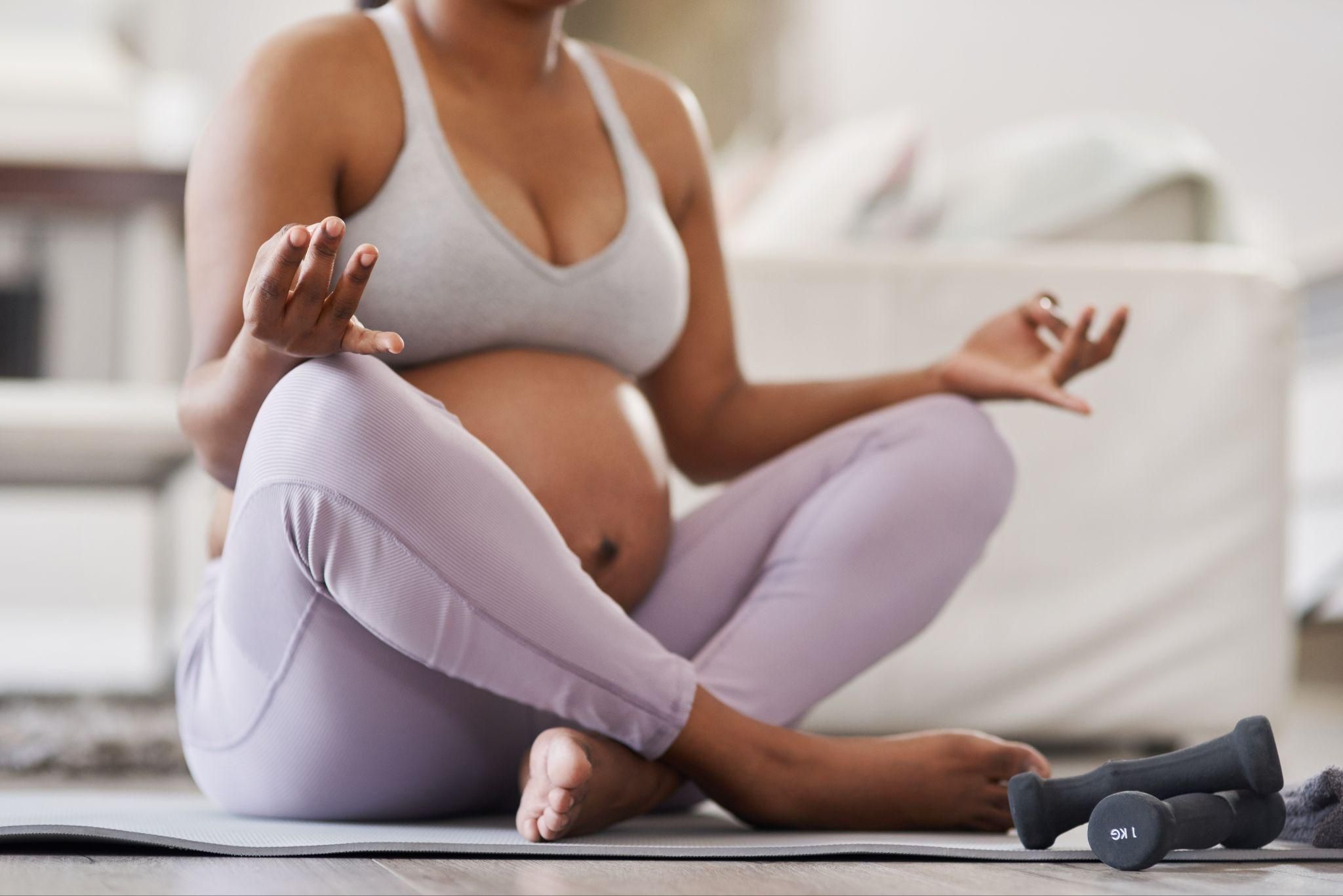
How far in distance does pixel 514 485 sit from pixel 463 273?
20 centimetres

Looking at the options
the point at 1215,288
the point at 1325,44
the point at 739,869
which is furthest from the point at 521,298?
the point at 1325,44

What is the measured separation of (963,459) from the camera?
103cm

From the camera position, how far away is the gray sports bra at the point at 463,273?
0.97 metres

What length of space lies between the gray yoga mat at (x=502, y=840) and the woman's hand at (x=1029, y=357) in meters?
0.32

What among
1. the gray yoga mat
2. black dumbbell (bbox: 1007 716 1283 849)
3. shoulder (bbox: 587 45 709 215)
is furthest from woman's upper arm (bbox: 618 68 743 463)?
black dumbbell (bbox: 1007 716 1283 849)

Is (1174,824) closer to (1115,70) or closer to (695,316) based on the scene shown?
(695,316)

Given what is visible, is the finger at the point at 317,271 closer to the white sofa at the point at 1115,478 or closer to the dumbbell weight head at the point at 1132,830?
the dumbbell weight head at the point at 1132,830

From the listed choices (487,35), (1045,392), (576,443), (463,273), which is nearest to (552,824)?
(576,443)

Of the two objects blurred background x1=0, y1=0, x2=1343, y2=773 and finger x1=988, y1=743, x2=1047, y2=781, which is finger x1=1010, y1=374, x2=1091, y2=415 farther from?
blurred background x1=0, y1=0, x2=1343, y2=773

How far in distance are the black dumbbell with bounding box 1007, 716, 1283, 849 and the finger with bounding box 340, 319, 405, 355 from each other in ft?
1.42

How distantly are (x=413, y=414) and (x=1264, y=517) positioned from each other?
4.38 feet

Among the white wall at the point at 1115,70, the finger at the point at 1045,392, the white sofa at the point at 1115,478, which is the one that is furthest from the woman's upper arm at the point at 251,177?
the white wall at the point at 1115,70

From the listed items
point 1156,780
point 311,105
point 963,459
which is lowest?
point 1156,780

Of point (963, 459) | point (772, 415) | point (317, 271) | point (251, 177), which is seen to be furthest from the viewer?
point (772, 415)
